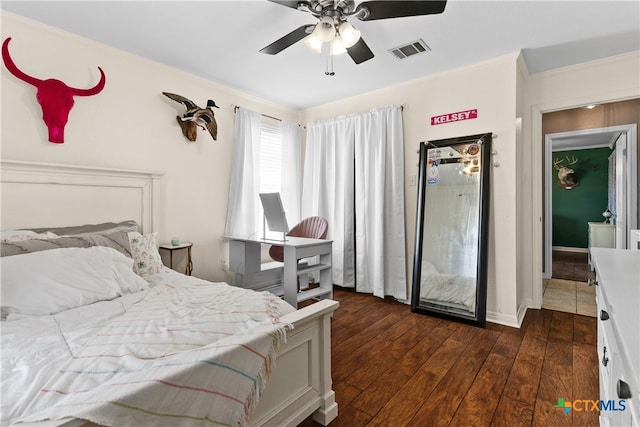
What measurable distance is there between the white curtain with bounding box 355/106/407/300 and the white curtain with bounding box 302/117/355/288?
135mm

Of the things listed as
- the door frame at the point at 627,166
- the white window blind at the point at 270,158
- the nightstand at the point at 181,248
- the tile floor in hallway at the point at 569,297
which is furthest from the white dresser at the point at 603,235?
the nightstand at the point at 181,248

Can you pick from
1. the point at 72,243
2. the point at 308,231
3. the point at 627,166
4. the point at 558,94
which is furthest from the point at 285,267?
the point at 627,166

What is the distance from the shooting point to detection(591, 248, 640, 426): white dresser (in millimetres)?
633

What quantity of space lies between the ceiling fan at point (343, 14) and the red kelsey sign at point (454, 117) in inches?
59.2

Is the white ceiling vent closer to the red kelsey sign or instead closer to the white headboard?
the red kelsey sign

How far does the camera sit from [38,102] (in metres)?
2.44

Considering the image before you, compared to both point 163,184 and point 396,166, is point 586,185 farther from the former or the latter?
point 163,184

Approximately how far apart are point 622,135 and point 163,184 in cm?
582

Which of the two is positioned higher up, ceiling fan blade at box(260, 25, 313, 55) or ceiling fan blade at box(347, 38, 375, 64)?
ceiling fan blade at box(260, 25, 313, 55)

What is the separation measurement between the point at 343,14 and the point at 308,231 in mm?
2436

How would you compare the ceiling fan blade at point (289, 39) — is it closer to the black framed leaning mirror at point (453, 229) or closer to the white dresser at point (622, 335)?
the black framed leaning mirror at point (453, 229)

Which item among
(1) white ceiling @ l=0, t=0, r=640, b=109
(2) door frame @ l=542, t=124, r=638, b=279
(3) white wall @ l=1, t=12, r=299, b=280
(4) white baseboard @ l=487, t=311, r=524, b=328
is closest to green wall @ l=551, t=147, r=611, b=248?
(2) door frame @ l=542, t=124, r=638, b=279

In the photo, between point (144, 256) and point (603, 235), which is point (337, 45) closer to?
point (144, 256)

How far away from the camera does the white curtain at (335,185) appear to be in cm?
408
